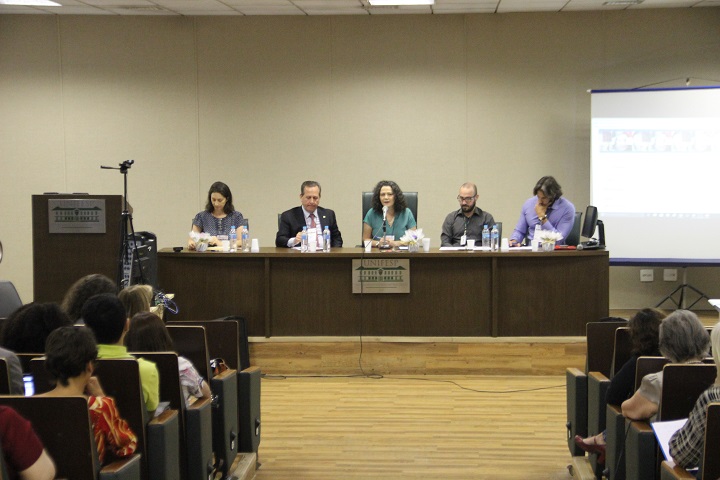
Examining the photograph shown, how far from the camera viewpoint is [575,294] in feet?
21.6

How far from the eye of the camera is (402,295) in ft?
22.0

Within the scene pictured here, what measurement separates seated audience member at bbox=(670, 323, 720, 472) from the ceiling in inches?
245

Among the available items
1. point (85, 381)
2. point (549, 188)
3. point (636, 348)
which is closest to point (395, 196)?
point (549, 188)

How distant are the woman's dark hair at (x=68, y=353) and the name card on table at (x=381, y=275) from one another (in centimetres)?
398

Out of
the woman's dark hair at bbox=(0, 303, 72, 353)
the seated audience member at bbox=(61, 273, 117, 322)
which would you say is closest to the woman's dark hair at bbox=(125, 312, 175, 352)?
the woman's dark hair at bbox=(0, 303, 72, 353)

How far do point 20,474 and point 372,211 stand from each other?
5207mm

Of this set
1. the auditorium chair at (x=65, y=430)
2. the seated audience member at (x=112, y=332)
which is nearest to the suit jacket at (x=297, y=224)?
the seated audience member at (x=112, y=332)

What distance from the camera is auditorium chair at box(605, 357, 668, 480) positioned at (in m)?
3.40

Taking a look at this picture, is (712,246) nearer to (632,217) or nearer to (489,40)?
(632,217)

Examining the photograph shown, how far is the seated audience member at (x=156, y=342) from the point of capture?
141 inches

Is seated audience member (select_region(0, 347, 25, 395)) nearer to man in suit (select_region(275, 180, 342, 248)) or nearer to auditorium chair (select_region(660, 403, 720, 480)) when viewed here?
auditorium chair (select_region(660, 403, 720, 480))

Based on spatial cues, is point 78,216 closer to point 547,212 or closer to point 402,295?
point 402,295

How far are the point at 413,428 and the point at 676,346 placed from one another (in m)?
2.44

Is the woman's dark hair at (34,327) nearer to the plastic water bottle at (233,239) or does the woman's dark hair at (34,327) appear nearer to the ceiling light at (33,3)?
the plastic water bottle at (233,239)
